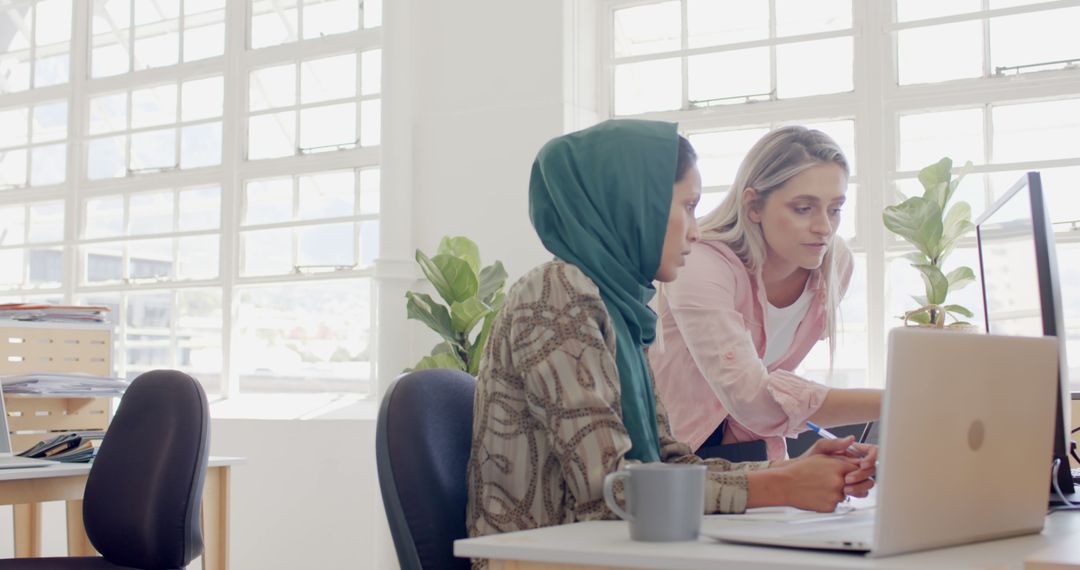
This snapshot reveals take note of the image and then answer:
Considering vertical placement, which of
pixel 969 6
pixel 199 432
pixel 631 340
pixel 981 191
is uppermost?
pixel 969 6

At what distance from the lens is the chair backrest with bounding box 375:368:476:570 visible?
1303 mm

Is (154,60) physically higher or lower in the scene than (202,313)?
higher

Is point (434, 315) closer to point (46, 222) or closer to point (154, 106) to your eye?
point (154, 106)

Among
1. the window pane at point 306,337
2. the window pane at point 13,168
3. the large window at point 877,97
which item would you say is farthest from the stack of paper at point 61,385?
the window pane at point 13,168

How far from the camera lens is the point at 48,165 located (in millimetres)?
5656

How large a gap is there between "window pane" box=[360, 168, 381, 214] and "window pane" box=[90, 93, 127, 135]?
155cm

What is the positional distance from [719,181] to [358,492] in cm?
176

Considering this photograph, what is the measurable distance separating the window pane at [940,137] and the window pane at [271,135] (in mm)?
2519

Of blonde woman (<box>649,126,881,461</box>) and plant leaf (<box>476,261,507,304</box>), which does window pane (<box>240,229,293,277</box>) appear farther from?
blonde woman (<box>649,126,881,461</box>)

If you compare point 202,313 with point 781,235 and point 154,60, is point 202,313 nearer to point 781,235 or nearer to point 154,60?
point 154,60

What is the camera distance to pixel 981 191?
11.7 ft

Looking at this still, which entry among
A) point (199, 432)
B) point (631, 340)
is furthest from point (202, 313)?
point (631, 340)

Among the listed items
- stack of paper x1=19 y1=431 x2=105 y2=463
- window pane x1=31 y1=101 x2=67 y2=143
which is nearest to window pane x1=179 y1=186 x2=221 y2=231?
window pane x1=31 y1=101 x2=67 y2=143

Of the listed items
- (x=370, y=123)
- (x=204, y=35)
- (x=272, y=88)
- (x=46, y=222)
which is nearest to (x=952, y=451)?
(x=370, y=123)
